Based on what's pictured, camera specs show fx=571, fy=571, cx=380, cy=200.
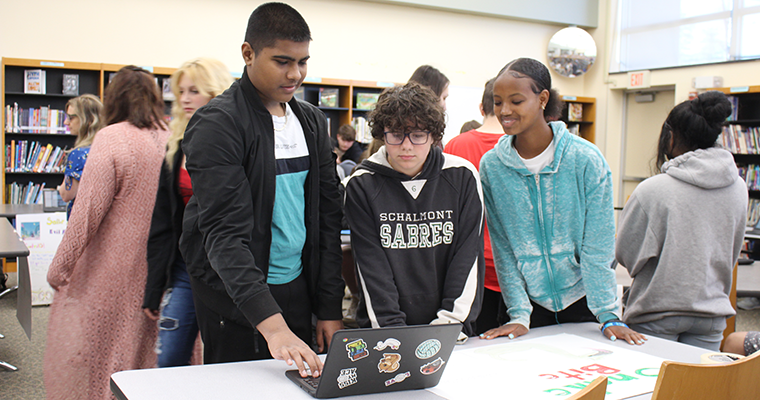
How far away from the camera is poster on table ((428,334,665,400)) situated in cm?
115

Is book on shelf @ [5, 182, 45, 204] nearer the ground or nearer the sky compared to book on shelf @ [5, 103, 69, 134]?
nearer the ground

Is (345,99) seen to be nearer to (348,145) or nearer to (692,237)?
(348,145)

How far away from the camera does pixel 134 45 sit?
5.80 metres

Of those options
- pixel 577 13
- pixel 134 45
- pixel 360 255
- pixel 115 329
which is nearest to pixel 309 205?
pixel 360 255

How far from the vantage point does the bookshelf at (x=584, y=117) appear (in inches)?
312

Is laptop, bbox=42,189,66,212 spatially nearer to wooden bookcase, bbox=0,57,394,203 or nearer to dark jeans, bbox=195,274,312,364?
wooden bookcase, bbox=0,57,394,203

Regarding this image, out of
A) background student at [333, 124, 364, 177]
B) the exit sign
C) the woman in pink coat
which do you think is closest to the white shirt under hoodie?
the woman in pink coat

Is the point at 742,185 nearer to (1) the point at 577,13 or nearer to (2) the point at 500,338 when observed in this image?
(2) the point at 500,338

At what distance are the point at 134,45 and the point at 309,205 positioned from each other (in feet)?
16.9

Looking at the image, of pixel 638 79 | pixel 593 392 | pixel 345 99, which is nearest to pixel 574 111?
pixel 638 79

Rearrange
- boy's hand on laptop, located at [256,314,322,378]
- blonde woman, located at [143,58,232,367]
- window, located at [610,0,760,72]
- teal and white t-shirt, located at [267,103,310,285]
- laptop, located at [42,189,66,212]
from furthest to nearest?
window, located at [610,0,760,72]
laptop, located at [42,189,66,212]
blonde woman, located at [143,58,232,367]
teal and white t-shirt, located at [267,103,310,285]
boy's hand on laptop, located at [256,314,322,378]

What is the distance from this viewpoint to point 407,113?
1.47 meters

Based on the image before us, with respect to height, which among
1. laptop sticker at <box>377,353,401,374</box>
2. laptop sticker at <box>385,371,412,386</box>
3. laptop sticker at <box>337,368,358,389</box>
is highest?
laptop sticker at <box>377,353,401,374</box>

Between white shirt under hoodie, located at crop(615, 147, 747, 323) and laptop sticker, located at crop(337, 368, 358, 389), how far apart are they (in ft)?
3.70
